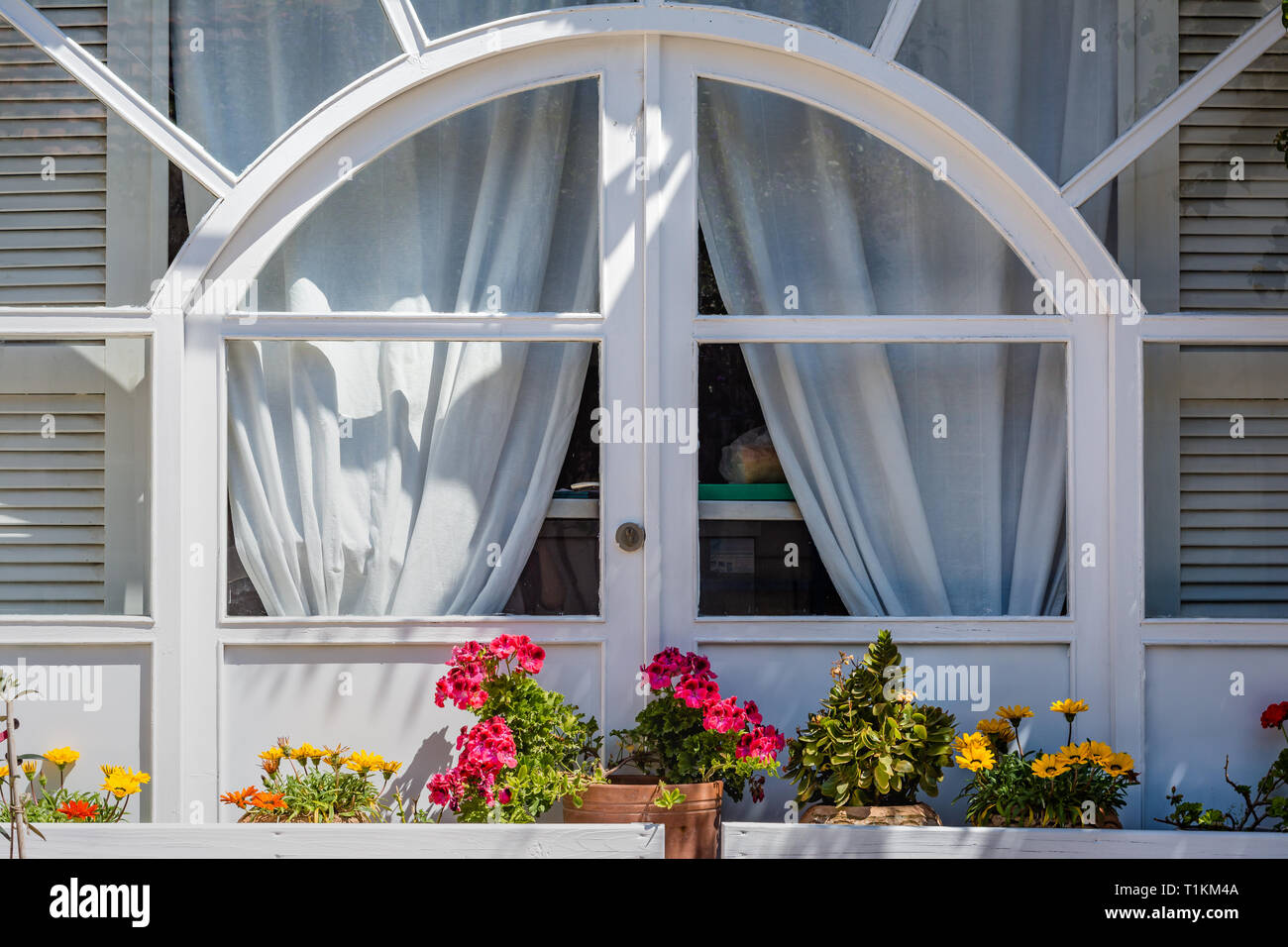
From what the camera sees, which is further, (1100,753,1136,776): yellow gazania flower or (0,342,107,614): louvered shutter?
(0,342,107,614): louvered shutter

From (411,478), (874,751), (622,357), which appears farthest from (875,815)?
(411,478)

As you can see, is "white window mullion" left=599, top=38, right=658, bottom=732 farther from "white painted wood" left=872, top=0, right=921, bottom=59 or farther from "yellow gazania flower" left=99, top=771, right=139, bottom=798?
"yellow gazania flower" left=99, top=771, right=139, bottom=798

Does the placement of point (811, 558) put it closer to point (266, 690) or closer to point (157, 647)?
point (266, 690)

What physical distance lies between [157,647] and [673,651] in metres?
1.55

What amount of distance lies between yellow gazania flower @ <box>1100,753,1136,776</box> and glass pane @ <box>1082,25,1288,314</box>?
1.37 m

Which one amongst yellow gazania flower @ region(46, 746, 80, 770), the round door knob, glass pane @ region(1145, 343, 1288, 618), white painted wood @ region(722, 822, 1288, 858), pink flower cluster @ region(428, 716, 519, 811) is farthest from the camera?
glass pane @ region(1145, 343, 1288, 618)

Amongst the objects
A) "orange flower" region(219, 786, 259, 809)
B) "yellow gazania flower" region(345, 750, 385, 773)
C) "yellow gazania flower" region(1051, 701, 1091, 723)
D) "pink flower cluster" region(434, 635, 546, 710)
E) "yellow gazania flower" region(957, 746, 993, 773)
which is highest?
"pink flower cluster" region(434, 635, 546, 710)

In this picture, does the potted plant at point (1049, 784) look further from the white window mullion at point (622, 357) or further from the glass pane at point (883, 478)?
the white window mullion at point (622, 357)

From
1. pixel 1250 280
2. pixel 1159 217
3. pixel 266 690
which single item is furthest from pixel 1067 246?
pixel 266 690

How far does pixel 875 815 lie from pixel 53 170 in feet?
10.3

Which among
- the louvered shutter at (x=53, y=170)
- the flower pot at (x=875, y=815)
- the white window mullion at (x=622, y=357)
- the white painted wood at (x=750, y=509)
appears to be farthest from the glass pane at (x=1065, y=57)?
the louvered shutter at (x=53, y=170)

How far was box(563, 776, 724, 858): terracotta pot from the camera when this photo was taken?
3652 mm

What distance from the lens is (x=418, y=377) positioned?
409 centimetres

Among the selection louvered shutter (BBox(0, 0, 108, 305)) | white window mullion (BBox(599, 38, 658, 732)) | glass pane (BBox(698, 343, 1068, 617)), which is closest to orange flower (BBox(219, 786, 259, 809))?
white window mullion (BBox(599, 38, 658, 732))
